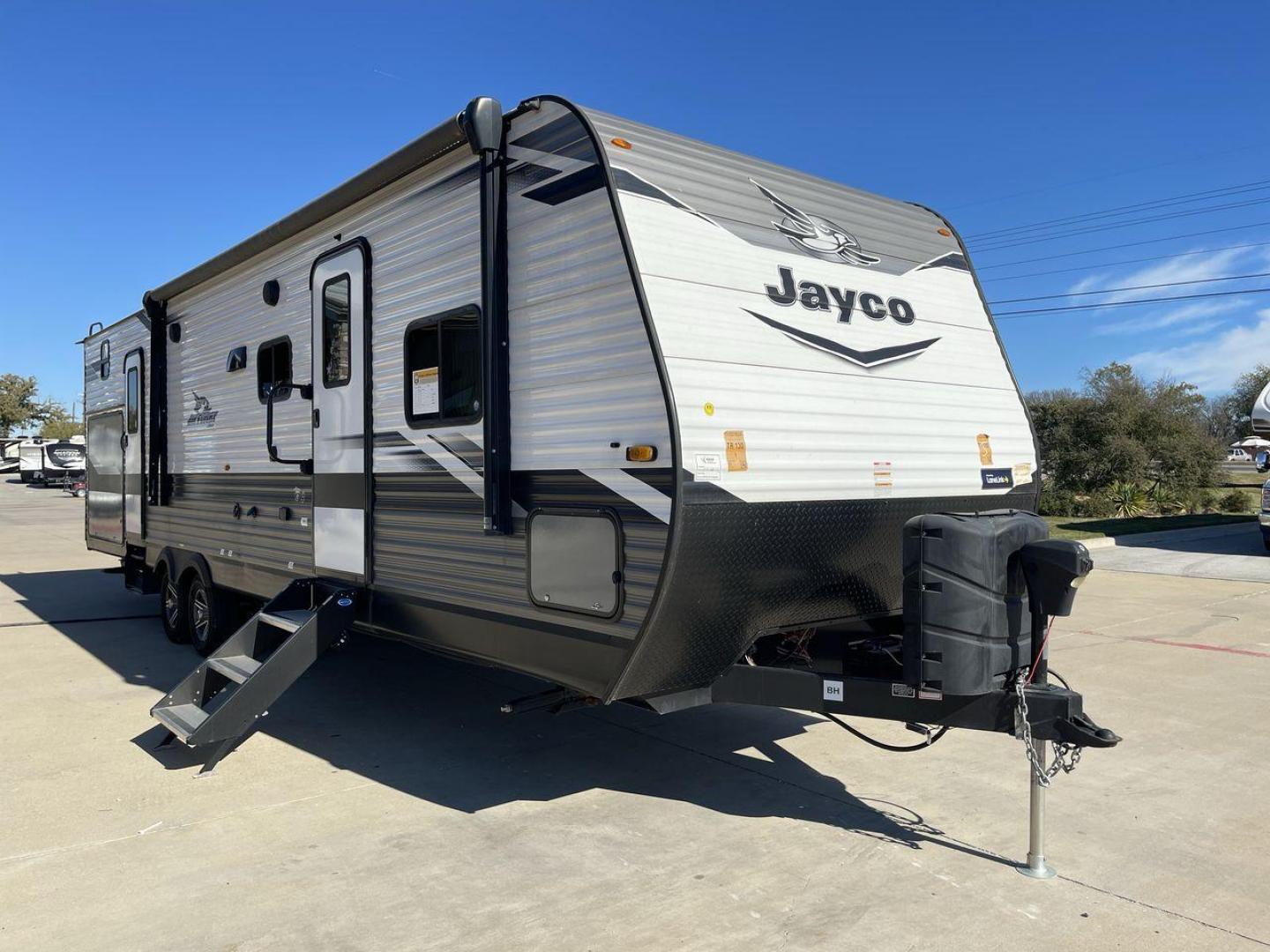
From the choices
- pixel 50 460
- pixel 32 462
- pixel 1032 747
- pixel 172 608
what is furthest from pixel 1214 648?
pixel 32 462

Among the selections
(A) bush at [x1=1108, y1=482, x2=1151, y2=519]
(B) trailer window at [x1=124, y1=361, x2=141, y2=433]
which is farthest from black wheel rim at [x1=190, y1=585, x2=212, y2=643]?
(A) bush at [x1=1108, y1=482, x2=1151, y2=519]

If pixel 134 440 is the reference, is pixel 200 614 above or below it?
below

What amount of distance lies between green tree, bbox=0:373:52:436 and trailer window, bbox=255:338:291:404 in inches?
3479

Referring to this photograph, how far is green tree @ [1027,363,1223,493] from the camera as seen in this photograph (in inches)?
890

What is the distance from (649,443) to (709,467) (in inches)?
10.0

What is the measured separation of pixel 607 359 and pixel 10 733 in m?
4.76

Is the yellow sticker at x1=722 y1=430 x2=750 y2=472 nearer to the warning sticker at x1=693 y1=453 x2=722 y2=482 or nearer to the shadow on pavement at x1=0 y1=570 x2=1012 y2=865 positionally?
the warning sticker at x1=693 y1=453 x2=722 y2=482

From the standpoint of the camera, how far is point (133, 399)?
9523 mm

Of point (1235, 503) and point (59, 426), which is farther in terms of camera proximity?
point (59, 426)

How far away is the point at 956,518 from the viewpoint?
4.00 m

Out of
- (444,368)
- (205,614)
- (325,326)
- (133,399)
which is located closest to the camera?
(444,368)

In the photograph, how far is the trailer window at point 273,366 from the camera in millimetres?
6633

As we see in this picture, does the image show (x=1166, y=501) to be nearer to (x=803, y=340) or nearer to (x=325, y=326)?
(x=803, y=340)

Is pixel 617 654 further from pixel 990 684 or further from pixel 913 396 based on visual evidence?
pixel 913 396
